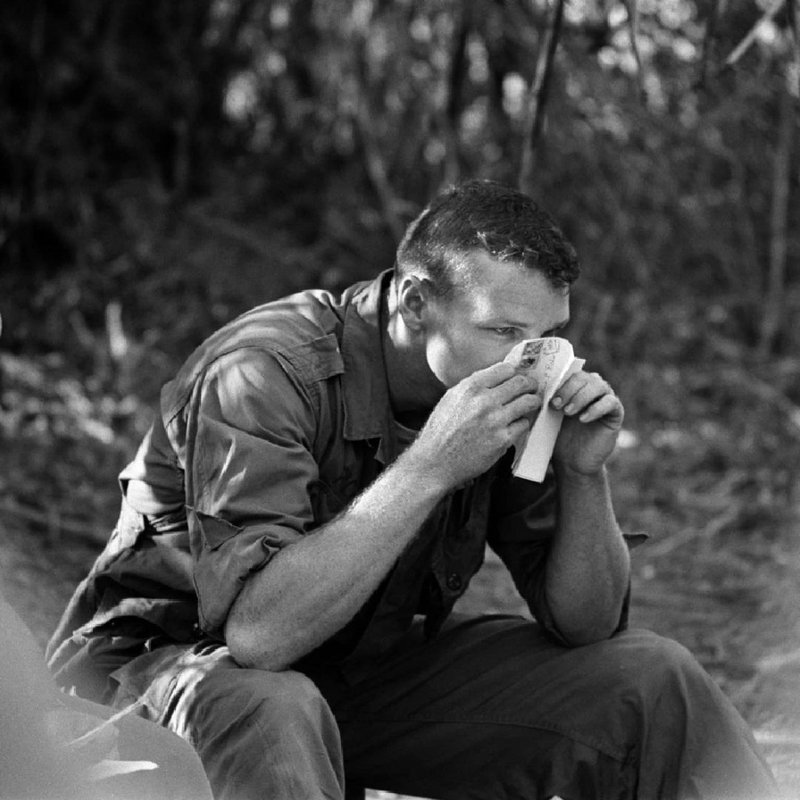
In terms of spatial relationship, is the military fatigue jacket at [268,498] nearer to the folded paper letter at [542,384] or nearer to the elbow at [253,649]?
the elbow at [253,649]

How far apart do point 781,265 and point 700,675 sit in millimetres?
4695

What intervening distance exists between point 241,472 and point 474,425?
15.6 inches

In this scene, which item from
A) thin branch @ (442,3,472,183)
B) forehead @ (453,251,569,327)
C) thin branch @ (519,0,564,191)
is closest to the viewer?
forehead @ (453,251,569,327)

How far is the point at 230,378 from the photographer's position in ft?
8.36

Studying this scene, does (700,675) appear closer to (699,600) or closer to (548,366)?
(548,366)

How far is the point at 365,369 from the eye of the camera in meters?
2.74

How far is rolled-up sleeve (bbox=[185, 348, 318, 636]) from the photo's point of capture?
2.39 meters

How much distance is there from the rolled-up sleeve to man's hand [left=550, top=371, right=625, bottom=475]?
48cm

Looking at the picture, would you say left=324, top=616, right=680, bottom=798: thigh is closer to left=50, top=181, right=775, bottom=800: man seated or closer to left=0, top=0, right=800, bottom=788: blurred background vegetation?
left=50, top=181, right=775, bottom=800: man seated

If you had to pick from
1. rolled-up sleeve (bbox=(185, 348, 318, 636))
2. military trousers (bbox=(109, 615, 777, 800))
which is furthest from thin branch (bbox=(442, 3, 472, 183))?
rolled-up sleeve (bbox=(185, 348, 318, 636))

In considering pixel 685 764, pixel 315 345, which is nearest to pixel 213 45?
pixel 315 345

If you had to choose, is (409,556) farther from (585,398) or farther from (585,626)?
(585,398)

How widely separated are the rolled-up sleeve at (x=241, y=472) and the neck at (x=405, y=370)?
0.28m

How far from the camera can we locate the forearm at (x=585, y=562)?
275 centimetres
